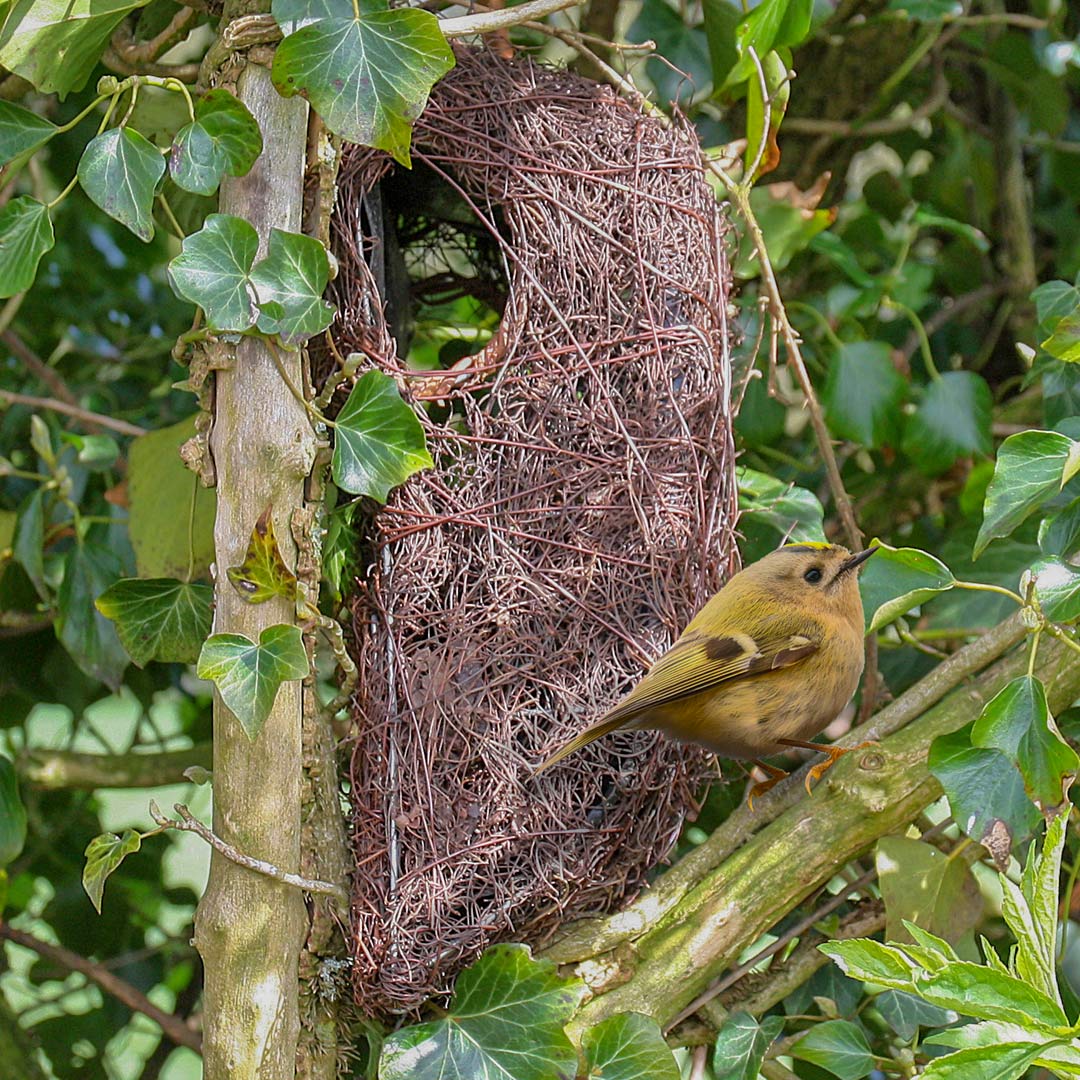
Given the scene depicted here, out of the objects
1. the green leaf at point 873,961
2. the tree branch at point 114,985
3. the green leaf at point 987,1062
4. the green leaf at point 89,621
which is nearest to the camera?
the green leaf at point 987,1062

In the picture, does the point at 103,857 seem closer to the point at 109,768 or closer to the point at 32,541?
the point at 32,541

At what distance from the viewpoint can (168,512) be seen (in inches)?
92.6

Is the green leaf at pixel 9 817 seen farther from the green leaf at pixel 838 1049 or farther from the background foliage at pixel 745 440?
the green leaf at pixel 838 1049

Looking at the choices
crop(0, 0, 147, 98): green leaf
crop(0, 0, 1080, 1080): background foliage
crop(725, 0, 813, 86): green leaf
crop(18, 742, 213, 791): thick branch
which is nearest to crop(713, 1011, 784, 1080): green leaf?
crop(0, 0, 1080, 1080): background foliage

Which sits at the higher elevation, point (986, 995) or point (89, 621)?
point (986, 995)

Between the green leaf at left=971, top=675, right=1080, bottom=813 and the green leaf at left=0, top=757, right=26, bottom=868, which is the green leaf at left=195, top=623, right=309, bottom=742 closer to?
the green leaf at left=0, top=757, right=26, bottom=868

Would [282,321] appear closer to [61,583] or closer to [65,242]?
[61,583]

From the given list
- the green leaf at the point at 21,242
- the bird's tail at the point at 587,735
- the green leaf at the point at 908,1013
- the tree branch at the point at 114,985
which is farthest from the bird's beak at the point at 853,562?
the tree branch at the point at 114,985

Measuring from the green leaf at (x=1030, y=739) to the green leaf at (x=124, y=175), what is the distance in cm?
131

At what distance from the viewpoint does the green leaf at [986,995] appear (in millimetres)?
1339

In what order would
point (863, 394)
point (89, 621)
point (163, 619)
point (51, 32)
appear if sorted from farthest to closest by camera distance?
point (863, 394), point (89, 621), point (163, 619), point (51, 32)

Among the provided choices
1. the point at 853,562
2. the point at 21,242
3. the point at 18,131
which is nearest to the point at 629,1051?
the point at 853,562

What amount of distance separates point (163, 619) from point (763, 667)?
38.1 inches

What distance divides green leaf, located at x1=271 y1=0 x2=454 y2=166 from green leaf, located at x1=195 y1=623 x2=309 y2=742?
67 centimetres
